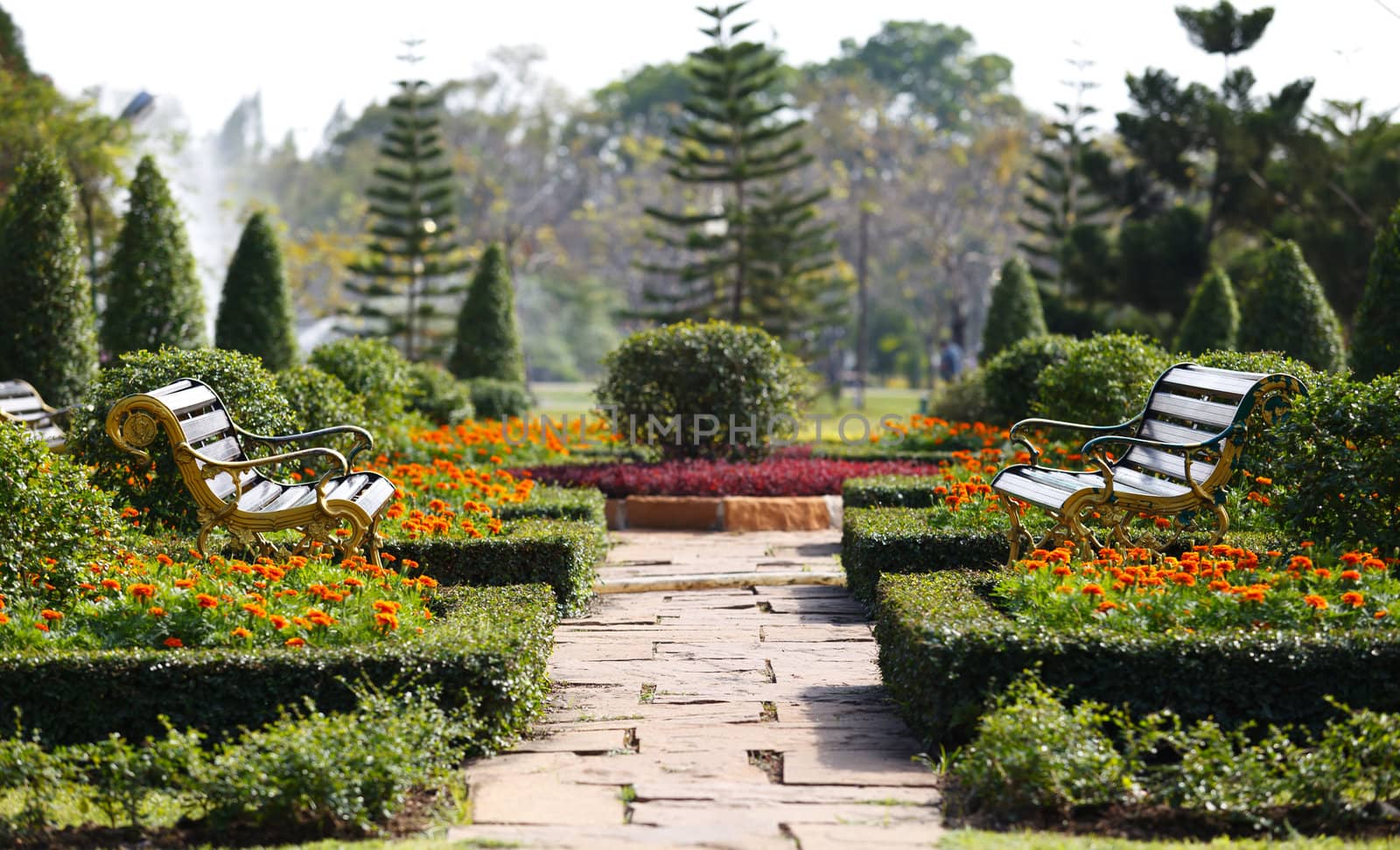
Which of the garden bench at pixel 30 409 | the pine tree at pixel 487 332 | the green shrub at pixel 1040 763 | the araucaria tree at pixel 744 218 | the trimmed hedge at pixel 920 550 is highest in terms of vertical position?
the araucaria tree at pixel 744 218

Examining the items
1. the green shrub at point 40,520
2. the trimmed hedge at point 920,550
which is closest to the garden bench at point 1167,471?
the trimmed hedge at point 920,550

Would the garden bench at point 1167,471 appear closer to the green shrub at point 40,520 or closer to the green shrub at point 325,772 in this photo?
the green shrub at point 325,772

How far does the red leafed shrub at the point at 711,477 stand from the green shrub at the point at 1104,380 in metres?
1.13

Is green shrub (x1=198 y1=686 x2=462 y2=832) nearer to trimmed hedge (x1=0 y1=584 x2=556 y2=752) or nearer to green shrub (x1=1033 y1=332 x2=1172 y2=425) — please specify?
trimmed hedge (x1=0 y1=584 x2=556 y2=752)

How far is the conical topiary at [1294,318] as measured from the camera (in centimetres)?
1202

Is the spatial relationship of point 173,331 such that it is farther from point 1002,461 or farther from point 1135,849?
point 1135,849

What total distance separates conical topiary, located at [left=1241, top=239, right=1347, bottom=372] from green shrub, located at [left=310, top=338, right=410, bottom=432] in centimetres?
788

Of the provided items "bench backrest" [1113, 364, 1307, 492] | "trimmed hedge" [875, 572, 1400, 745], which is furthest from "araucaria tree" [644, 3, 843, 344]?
"trimmed hedge" [875, 572, 1400, 745]

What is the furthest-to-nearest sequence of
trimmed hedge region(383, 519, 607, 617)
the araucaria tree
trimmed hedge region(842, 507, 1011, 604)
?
the araucaria tree < trimmed hedge region(842, 507, 1011, 604) < trimmed hedge region(383, 519, 607, 617)

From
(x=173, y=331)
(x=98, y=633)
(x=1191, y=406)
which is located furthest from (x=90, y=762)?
(x=173, y=331)

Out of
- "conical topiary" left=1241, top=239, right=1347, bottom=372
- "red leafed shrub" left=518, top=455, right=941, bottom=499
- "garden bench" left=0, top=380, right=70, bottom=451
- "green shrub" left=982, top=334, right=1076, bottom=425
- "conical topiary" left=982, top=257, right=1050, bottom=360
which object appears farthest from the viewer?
"conical topiary" left=982, top=257, right=1050, bottom=360

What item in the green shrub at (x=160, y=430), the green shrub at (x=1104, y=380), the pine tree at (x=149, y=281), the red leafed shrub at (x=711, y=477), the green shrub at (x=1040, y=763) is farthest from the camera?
the pine tree at (x=149, y=281)

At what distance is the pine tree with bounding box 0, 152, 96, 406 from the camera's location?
36.2 feet

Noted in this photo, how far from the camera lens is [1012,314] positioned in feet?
54.5
